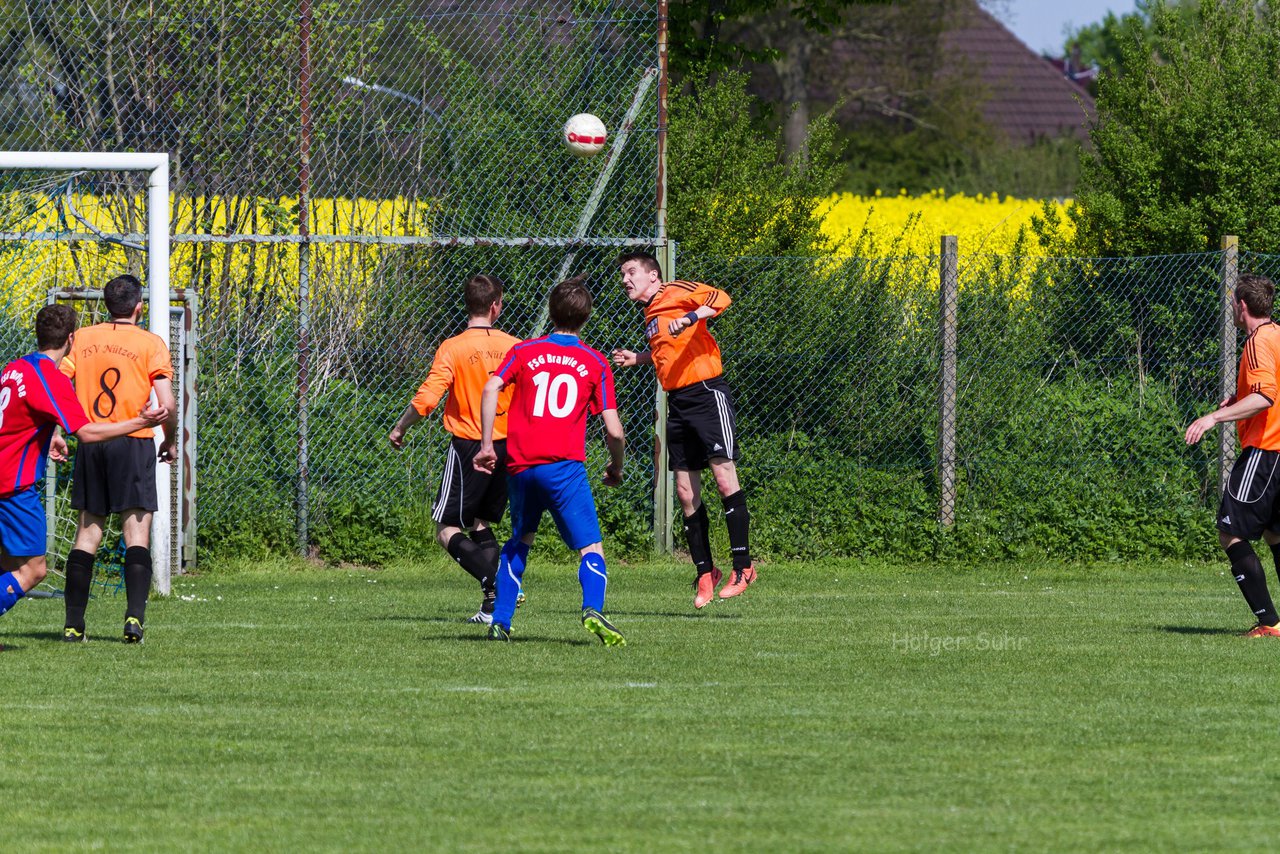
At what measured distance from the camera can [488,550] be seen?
36.4 feet

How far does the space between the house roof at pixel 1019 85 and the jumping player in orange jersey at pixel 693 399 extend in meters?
47.2

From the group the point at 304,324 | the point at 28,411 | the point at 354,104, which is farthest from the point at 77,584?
the point at 354,104

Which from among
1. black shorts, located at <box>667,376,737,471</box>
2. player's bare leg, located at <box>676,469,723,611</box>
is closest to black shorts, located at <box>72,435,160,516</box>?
player's bare leg, located at <box>676,469,723,611</box>

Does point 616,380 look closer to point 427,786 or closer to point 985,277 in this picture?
point 985,277

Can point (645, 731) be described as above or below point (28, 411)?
below

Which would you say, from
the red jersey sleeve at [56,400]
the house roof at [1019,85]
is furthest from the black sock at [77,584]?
the house roof at [1019,85]

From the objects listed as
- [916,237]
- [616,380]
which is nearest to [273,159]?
[616,380]

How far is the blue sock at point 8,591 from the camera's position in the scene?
9.42m

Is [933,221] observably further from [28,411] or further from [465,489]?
[28,411]

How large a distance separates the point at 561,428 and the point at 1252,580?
3701 millimetres

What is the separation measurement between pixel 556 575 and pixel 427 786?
25.7 ft

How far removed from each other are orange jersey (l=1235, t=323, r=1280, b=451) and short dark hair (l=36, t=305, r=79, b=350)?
19.3 ft

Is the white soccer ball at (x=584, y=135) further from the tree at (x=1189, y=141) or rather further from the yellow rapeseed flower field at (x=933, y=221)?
the yellow rapeseed flower field at (x=933, y=221)

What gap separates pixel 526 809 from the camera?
5812mm
